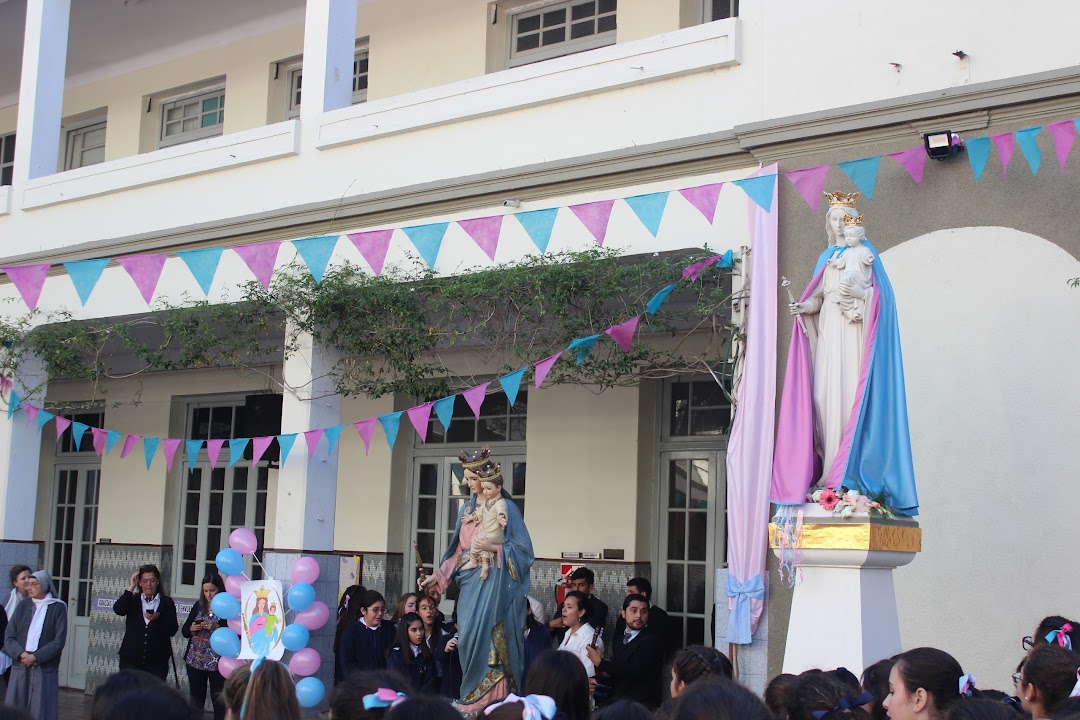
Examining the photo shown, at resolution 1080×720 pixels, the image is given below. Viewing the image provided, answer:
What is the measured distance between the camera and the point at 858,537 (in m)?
5.83

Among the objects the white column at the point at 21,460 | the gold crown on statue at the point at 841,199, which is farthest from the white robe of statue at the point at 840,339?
the white column at the point at 21,460

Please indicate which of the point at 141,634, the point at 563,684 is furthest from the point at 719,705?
the point at 141,634

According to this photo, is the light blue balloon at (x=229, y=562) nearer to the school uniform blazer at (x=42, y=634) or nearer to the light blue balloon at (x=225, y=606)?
the light blue balloon at (x=225, y=606)

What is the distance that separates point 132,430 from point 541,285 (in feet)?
24.5

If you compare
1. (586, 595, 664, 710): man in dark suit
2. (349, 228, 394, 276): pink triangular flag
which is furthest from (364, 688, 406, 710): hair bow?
(349, 228, 394, 276): pink triangular flag

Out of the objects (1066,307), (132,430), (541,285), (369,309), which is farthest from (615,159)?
(132,430)

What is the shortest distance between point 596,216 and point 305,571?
3342mm

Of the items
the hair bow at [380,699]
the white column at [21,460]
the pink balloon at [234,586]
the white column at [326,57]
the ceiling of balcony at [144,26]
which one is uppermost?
the ceiling of balcony at [144,26]

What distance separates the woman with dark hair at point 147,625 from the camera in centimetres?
998

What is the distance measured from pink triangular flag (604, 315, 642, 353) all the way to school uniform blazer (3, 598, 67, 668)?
4720 millimetres

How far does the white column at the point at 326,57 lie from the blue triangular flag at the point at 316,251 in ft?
4.66

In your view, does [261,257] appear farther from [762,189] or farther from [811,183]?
[811,183]

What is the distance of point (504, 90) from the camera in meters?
9.29

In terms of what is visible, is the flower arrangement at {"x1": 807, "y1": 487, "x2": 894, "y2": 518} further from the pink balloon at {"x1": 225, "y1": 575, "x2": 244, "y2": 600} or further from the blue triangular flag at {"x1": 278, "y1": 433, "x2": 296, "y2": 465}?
the blue triangular flag at {"x1": 278, "y1": 433, "x2": 296, "y2": 465}
